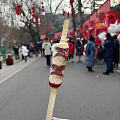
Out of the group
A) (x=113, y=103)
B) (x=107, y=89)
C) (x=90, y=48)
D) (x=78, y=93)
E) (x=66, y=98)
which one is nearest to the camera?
(x=113, y=103)

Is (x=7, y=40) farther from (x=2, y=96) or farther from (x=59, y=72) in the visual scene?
(x=59, y=72)

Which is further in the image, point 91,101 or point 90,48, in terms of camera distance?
point 90,48

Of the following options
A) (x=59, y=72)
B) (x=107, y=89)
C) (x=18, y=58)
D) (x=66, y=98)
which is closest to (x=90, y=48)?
(x=107, y=89)

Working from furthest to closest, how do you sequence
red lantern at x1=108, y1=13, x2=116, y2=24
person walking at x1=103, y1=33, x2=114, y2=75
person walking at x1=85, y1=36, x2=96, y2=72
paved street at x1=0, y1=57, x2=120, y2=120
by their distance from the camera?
1. red lantern at x1=108, y1=13, x2=116, y2=24
2. person walking at x1=85, y1=36, x2=96, y2=72
3. person walking at x1=103, y1=33, x2=114, y2=75
4. paved street at x1=0, y1=57, x2=120, y2=120

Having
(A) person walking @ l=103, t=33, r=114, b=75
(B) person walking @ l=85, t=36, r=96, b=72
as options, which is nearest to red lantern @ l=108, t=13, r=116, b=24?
(B) person walking @ l=85, t=36, r=96, b=72

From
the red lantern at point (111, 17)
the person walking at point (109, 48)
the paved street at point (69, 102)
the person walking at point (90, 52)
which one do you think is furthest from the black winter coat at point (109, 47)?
the red lantern at point (111, 17)

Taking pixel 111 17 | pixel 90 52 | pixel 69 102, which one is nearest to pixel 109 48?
pixel 90 52

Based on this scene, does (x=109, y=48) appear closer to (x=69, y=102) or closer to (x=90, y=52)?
(x=90, y=52)

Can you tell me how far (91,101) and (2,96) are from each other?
273cm

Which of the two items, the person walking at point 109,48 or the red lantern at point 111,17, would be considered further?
the red lantern at point 111,17

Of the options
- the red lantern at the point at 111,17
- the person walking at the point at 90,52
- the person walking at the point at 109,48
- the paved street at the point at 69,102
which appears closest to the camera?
the paved street at the point at 69,102

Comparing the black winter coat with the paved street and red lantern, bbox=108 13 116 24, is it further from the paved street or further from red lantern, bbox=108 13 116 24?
red lantern, bbox=108 13 116 24

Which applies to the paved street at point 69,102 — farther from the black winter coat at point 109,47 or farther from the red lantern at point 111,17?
the red lantern at point 111,17

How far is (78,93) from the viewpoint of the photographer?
6.49 m
